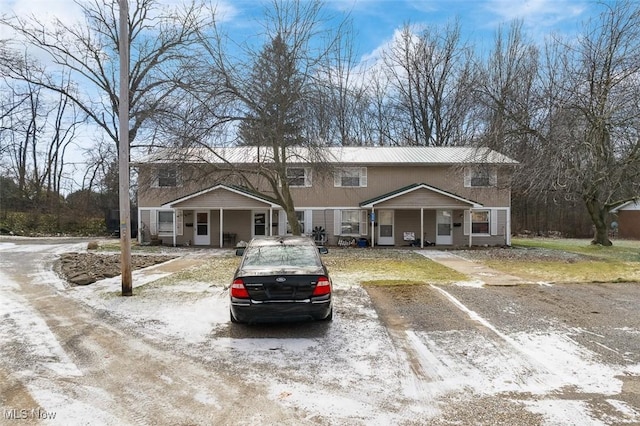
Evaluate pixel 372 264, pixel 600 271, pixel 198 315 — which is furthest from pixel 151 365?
pixel 600 271

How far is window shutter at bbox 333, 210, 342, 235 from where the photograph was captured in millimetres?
24062

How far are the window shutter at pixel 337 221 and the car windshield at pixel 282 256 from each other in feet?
53.8

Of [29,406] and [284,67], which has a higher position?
[284,67]

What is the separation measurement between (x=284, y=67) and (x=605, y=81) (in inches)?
518

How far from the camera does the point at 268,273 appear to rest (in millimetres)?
6375

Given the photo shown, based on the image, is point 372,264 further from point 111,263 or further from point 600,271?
point 111,263

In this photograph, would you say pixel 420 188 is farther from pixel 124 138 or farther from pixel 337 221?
pixel 124 138

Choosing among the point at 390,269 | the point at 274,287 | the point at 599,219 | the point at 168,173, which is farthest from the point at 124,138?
the point at 599,219

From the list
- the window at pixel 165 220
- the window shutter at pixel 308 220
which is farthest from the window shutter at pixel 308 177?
the window at pixel 165 220

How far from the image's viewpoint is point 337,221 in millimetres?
24094

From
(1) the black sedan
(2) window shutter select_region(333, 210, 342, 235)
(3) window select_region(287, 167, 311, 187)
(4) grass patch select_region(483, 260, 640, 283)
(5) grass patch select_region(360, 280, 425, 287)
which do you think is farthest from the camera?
(2) window shutter select_region(333, 210, 342, 235)

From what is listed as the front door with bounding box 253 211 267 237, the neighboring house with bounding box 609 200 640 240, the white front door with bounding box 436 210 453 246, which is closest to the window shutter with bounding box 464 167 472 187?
the white front door with bounding box 436 210 453 246

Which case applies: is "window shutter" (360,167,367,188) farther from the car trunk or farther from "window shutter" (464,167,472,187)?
the car trunk

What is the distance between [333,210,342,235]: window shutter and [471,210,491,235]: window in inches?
296
